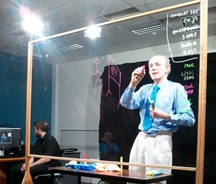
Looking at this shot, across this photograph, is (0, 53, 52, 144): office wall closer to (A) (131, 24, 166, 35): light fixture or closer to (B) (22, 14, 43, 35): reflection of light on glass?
(B) (22, 14, 43, 35): reflection of light on glass

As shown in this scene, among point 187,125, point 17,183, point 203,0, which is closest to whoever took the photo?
point 203,0

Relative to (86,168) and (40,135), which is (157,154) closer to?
(86,168)

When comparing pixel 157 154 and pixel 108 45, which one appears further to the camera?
pixel 108 45

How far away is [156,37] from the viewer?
249 centimetres

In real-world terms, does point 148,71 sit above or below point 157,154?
above

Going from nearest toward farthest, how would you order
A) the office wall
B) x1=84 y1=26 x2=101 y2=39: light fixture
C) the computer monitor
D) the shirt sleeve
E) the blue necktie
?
the shirt sleeve < the blue necktie < x1=84 y1=26 x2=101 y2=39: light fixture < the computer monitor < the office wall

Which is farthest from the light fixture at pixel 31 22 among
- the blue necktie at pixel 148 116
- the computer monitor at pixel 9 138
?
the blue necktie at pixel 148 116

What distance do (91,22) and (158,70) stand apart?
2.06 meters

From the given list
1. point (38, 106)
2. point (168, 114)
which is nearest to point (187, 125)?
point (168, 114)

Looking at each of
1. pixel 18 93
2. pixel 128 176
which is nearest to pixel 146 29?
pixel 128 176

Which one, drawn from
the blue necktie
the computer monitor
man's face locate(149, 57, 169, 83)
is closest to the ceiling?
man's face locate(149, 57, 169, 83)

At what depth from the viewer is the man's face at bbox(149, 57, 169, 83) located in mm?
2334

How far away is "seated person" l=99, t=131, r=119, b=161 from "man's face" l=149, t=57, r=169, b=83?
63 cm

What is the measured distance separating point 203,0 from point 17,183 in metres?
3.48
